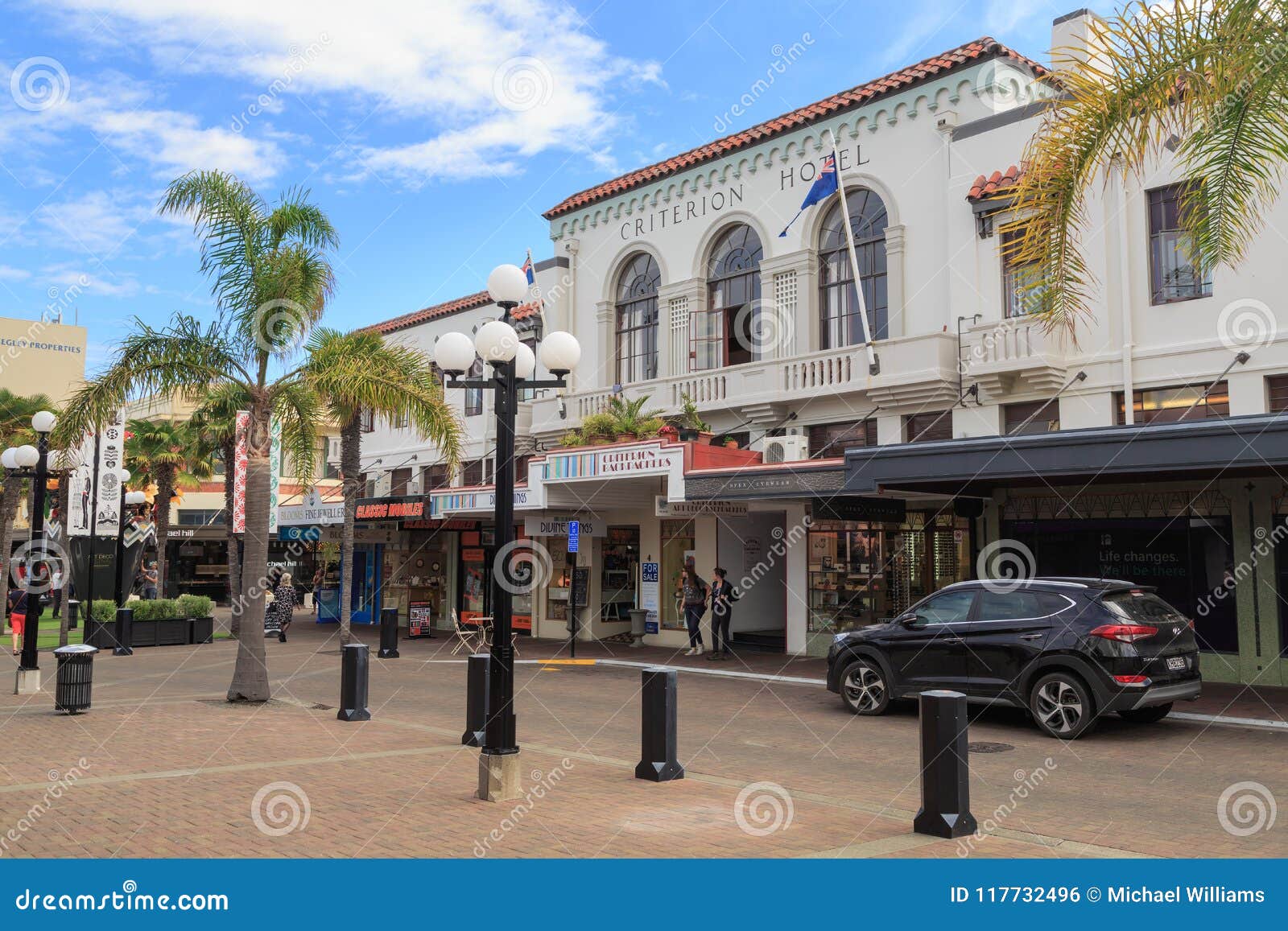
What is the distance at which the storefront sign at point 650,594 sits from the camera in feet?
76.5

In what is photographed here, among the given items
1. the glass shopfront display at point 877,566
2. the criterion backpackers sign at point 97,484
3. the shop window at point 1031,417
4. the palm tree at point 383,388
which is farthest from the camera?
the criterion backpackers sign at point 97,484

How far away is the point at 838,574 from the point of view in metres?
19.6

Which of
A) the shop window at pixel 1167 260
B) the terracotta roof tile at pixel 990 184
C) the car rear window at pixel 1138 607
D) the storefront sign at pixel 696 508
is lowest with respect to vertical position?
the car rear window at pixel 1138 607

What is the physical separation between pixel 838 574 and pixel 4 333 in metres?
50.0

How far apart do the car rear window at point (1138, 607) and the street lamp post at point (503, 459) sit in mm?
6414

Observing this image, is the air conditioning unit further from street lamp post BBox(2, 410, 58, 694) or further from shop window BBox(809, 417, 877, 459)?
street lamp post BBox(2, 410, 58, 694)

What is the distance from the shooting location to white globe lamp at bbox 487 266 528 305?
8812mm

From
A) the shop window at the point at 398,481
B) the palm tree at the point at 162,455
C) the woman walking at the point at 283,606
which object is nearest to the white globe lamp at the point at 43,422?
the woman walking at the point at 283,606

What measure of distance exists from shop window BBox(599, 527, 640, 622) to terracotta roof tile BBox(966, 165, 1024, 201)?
431 inches

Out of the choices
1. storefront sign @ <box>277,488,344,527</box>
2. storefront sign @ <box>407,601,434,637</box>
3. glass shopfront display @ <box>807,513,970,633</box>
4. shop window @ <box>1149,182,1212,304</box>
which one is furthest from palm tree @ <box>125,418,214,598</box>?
shop window @ <box>1149,182,1212,304</box>

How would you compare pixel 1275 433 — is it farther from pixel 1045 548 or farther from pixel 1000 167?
pixel 1000 167

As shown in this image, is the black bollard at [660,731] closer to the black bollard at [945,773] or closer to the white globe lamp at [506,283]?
the black bollard at [945,773]

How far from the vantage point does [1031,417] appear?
16.9m

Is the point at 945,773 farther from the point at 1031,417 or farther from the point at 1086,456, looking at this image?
the point at 1031,417
